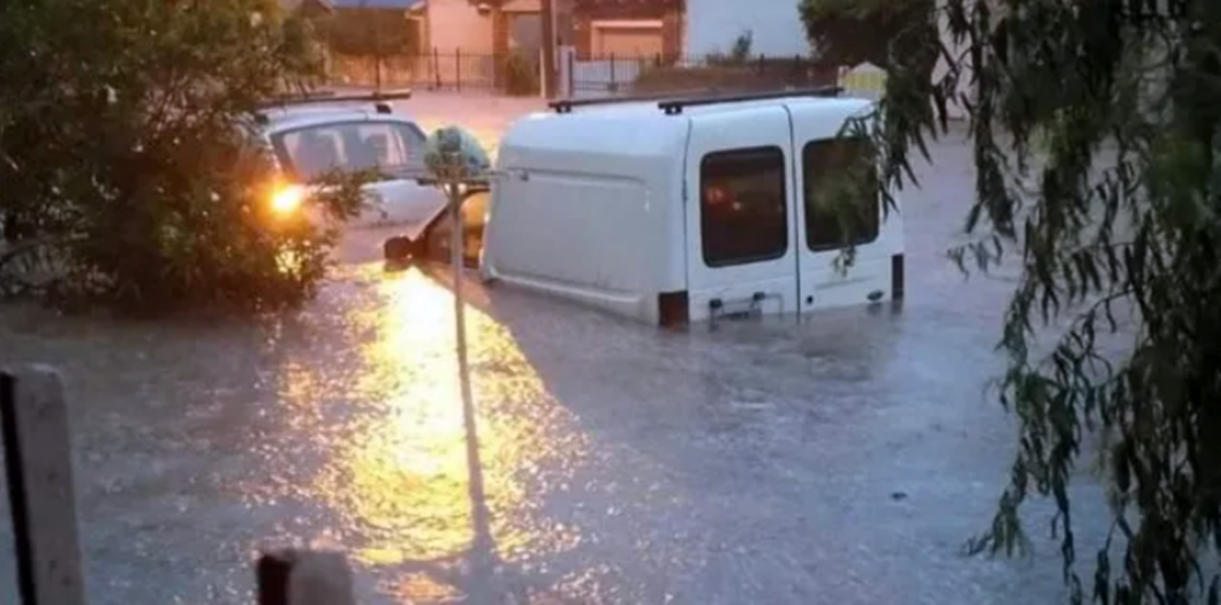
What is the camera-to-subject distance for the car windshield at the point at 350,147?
1580cm

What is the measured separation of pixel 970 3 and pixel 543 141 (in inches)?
359

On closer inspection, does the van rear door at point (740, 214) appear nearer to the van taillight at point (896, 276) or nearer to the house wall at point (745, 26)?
the van taillight at point (896, 276)

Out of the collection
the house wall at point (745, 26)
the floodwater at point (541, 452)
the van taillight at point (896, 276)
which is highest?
the house wall at point (745, 26)

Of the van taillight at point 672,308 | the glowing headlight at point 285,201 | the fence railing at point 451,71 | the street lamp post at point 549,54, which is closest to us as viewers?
the van taillight at point 672,308

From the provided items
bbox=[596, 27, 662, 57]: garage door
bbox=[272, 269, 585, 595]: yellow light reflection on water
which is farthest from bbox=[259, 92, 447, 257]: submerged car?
bbox=[596, 27, 662, 57]: garage door

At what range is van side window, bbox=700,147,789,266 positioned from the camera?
41.0 ft

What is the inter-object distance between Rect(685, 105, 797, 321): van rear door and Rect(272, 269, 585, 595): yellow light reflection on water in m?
1.39

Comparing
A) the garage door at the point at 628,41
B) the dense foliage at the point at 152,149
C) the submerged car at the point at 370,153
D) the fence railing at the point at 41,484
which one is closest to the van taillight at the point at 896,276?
the submerged car at the point at 370,153

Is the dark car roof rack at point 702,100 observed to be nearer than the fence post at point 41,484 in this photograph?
No

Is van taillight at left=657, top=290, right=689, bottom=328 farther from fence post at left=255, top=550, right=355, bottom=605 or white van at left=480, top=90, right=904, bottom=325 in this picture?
fence post at left=255, top=550, right=355, bottom=605

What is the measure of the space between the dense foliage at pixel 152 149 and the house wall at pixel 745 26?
27.5 m

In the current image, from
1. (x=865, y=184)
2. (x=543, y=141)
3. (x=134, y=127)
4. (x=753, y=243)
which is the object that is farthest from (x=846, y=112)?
(x=865, y=184)

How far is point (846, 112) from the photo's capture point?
12805 millimetres

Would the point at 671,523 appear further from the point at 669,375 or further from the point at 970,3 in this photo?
the point at 970,3
